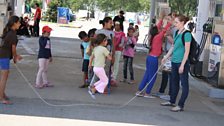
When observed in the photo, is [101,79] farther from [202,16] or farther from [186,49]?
[202,16]

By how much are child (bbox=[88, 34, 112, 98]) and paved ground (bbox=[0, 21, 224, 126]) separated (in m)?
0.26

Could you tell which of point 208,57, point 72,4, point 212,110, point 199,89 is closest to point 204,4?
point 208,57

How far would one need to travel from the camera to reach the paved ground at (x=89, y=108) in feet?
25.2

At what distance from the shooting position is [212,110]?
373 inches

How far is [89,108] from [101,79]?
4.68 feet

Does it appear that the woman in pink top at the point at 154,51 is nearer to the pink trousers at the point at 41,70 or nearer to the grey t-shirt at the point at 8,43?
the pink trousers at the point at 41,70

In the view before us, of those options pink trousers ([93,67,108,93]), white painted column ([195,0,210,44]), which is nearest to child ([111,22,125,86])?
pink trousers ([93,67,108,93])

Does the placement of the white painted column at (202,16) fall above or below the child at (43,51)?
above

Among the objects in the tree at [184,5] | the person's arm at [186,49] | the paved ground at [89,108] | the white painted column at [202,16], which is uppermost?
the tree at [184,5]

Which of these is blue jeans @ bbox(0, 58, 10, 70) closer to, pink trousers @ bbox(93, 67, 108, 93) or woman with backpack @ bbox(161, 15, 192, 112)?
pink trousers @ bbox(93, 67, 108, 93)

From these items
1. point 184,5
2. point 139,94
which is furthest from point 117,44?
point 184,5

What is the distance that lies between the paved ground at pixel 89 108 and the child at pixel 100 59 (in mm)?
258

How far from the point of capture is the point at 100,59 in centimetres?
981

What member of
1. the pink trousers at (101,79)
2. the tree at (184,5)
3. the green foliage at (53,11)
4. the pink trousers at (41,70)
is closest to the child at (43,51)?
the pink trousers at (41,70)
